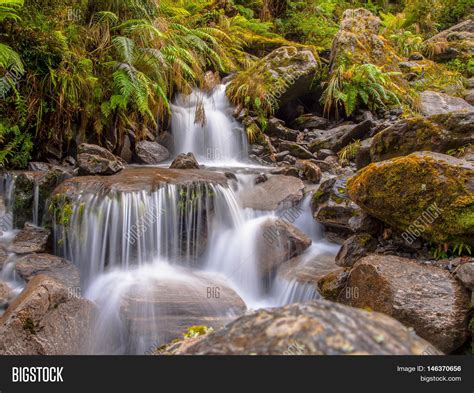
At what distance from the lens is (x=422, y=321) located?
10.0ft

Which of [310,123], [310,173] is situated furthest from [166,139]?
[310,123]

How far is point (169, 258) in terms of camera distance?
223 inches

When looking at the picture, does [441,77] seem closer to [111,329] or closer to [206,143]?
[206,143]

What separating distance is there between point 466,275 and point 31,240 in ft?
18.9

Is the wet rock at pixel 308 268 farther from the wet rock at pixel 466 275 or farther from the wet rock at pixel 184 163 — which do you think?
the wet rock at pixel 184 163

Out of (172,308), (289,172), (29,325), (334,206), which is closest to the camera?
(29,325)

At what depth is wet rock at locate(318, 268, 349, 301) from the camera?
4043 millimetres

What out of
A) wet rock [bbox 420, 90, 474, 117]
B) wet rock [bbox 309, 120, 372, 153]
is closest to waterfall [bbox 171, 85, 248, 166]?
wet rock [bbox 309, 120, 372, 153]

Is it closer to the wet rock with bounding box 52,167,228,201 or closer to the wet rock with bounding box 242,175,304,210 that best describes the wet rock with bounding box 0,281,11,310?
the wet rock with bounding box 52,167,228,201

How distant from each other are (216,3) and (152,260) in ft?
44.3

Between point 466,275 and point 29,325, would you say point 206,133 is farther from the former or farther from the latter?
point 466,275

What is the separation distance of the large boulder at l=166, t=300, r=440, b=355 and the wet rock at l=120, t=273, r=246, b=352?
2.74m
